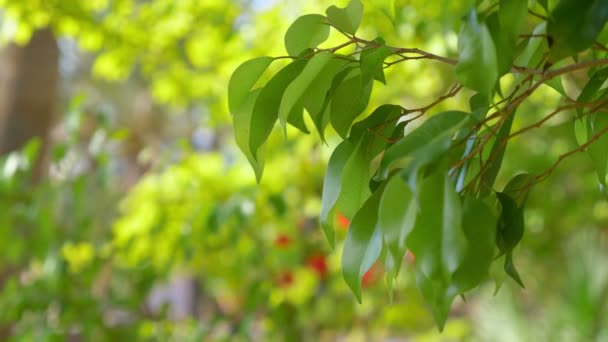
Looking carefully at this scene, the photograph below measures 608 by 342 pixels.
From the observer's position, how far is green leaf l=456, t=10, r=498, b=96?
0.34 metres

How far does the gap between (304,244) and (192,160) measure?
23.9 inches

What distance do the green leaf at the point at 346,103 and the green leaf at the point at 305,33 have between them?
0.11 feet

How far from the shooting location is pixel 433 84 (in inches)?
77.0

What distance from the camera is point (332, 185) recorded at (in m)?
0.43

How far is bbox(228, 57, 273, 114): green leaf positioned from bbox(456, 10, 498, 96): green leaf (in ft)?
0.47

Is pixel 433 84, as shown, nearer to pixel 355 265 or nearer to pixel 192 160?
pixel 192 160

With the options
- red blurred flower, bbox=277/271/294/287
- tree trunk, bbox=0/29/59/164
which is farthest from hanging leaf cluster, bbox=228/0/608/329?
tree trunk, bbox=0/29/59/164

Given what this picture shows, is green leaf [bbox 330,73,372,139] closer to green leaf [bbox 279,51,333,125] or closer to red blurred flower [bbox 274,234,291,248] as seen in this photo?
green leaf [bbox 279,51,333,125]

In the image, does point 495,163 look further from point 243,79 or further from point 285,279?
point 285,279

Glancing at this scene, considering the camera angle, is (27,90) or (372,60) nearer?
(372,60)

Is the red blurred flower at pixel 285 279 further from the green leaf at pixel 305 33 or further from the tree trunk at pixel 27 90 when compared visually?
the green leaf at pixel 305 33

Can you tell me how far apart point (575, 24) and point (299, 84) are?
0.15m

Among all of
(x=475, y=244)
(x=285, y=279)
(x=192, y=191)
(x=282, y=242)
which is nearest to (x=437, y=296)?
(x=475, y=244)

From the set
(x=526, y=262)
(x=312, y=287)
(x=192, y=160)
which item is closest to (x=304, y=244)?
(x=312, y=287)
